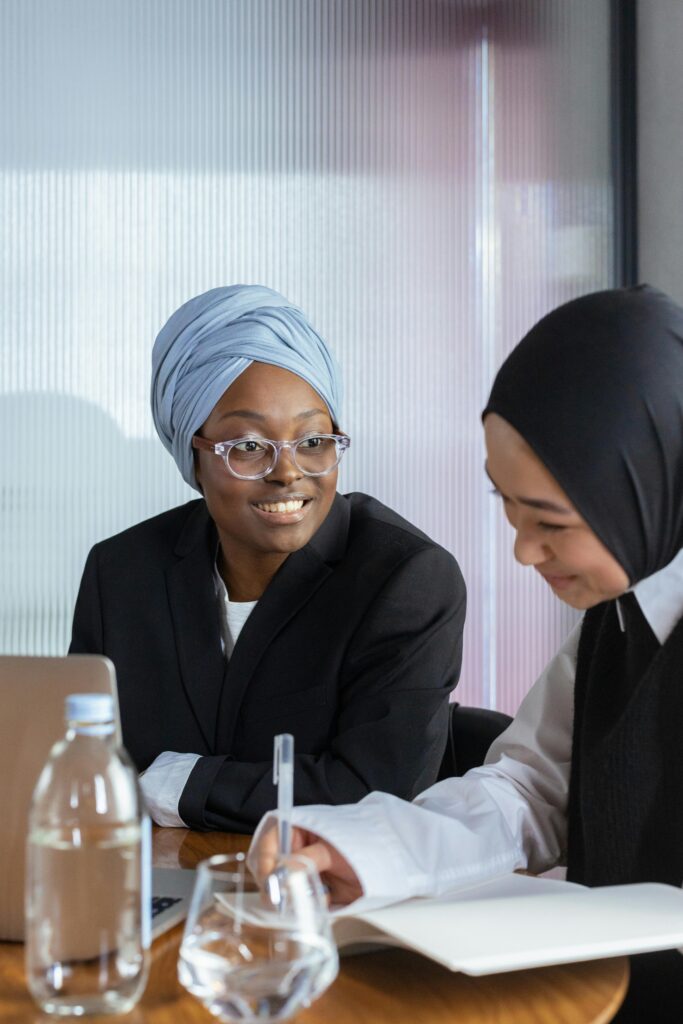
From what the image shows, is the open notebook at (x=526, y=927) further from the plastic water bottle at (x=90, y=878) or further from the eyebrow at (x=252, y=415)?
the eyebrow at (x=252, y=415)

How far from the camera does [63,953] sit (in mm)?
858

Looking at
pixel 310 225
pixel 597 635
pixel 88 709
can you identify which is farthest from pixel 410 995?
pixel 310 225

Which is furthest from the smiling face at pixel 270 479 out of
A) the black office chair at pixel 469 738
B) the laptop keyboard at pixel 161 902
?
the laptop keyboard at pixel 161 902

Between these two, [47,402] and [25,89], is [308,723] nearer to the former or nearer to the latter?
[47,402]

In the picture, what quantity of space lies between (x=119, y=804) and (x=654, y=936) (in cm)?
39

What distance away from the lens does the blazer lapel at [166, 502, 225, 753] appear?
1788 millimetres

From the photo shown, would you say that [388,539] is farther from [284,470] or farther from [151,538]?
[151,538]

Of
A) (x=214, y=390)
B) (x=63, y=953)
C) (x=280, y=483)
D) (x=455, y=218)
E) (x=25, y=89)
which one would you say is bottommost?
(x=63, y=953)

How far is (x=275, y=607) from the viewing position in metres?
1.81

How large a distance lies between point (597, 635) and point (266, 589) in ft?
1.92

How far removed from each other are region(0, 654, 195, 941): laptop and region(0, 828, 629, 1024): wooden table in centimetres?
4

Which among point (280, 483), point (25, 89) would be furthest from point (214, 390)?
point (25, 89)

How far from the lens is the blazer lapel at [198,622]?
1788 mm

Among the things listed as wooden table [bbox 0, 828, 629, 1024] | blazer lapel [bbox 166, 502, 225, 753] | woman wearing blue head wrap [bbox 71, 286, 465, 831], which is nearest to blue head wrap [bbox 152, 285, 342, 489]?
woman wearing blue head wrap [bbox 71, 286, 465, 831]
